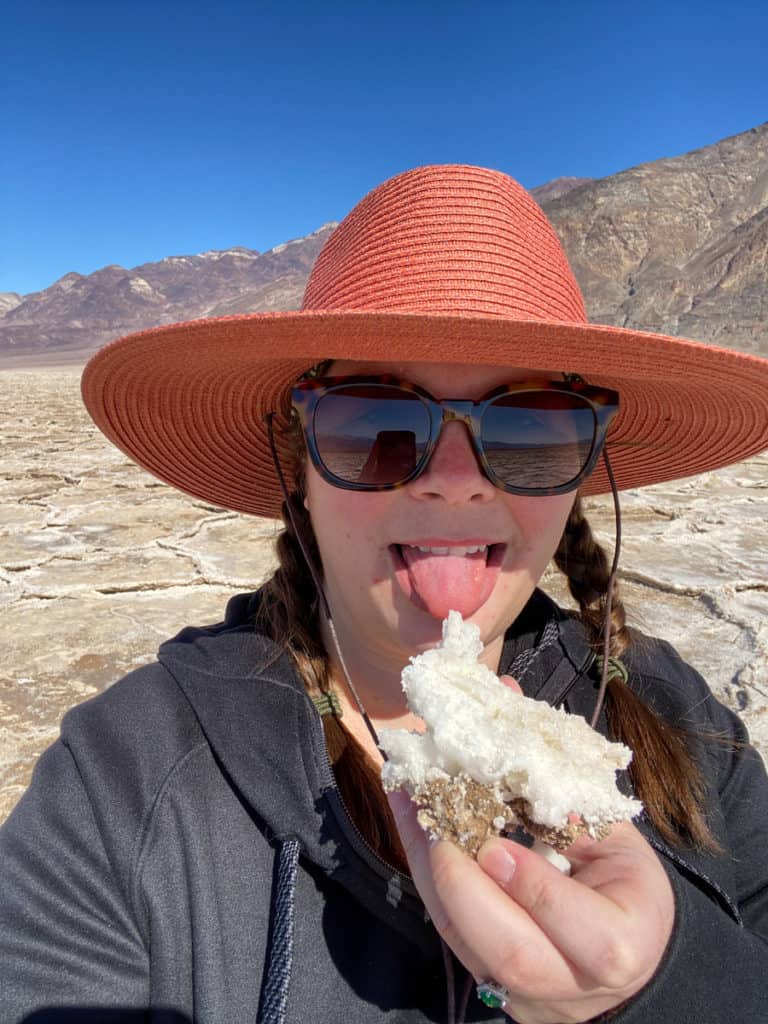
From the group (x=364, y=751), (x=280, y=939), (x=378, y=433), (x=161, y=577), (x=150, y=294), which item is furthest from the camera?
(x=150, y=294)

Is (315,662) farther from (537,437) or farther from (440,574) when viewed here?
(537,437)

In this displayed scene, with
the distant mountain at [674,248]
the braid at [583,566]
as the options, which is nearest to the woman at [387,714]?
the braid at [583,566]

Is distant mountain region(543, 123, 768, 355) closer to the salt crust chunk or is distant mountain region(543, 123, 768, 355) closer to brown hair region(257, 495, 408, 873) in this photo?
brown hair region(257, 495, 408, 873)

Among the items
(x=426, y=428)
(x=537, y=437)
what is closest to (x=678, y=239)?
(x=537, y=437)

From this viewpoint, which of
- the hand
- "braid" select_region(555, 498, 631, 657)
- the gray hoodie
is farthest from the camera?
"braid" select_region(555, 498, 631, 657)

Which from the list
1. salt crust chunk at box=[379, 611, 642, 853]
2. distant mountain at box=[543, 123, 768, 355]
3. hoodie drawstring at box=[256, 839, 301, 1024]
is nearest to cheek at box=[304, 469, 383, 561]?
salt crust chunk at box=[379, 611, 642, 853]

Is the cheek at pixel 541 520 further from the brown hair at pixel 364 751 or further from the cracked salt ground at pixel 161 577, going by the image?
the cracked salt ground at pixel 161 577
